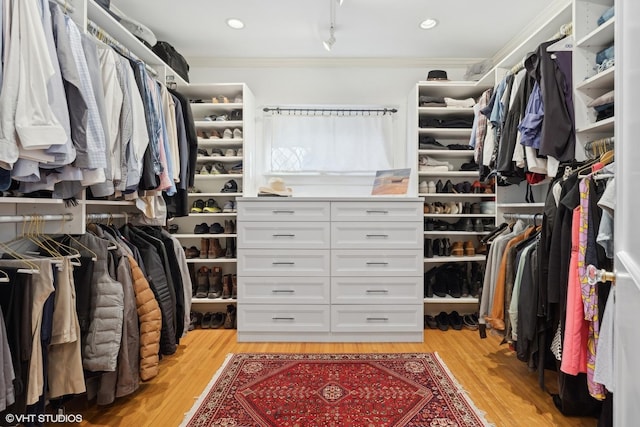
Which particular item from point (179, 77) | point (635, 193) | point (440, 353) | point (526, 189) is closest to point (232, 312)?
point (440, 353)

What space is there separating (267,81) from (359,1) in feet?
4.00

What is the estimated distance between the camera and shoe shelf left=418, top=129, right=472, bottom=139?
117 inches

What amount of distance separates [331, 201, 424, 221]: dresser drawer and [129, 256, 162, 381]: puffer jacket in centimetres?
137

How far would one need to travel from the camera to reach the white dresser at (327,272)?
2592 millimetres

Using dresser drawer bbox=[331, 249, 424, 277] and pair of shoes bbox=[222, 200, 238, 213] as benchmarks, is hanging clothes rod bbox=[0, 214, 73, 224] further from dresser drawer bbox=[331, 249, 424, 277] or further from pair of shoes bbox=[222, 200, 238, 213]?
dresser drawer bbox=[331, 249, 424, 277]

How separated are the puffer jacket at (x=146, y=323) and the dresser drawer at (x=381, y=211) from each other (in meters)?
1.37

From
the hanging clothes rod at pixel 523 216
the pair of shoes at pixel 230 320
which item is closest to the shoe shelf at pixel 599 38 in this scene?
the hanging clothes rod at pixel 523 216

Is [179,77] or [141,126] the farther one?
[179,77]

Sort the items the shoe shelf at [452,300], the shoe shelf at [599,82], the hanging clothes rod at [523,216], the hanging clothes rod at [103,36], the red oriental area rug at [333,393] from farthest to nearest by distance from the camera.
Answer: the shoe shelf at [452,300] → the hanging clothes rod at [523,216] → the hanging clothes rod at [103,36] → the red oriental area rug at [333,393] → the shoe shelf at [599,82]

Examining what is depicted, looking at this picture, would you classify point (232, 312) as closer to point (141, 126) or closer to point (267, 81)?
point (141, 126)

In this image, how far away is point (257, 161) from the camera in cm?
327

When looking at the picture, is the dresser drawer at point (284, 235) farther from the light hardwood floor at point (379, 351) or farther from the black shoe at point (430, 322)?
the black shoe at point (430, 322)

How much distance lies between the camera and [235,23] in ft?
8.58

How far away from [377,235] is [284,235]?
71cm
